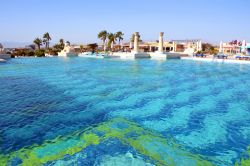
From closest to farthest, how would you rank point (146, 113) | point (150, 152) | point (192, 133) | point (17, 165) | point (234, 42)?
point (17, 165) < point (150, 152) < point (192, 133) < point (146, 113) < point (234, 42)

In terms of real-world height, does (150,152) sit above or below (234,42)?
below

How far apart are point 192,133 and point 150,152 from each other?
87.4 inches

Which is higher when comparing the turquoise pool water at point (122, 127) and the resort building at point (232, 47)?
the resort building at point (232, 47)

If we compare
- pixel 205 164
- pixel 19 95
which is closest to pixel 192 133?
pixel 205 164

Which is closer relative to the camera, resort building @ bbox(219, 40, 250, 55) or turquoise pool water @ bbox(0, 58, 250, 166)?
turquoise pool water @ bbox(0, 58, 250, 166)

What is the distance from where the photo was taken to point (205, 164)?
19.2 feet

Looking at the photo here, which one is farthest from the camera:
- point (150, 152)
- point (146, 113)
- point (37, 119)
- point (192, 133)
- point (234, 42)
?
point (234, 42)

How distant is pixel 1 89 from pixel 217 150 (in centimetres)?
1256

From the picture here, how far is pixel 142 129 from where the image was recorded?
26.7 ft

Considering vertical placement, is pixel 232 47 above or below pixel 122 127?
above

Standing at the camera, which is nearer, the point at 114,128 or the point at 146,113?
the point at 114,128

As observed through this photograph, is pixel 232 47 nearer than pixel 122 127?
No

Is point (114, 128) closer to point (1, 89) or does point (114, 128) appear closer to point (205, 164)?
point (205, 164)

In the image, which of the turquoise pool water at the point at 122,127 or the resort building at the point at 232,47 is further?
the resort building at the point at 232,47
